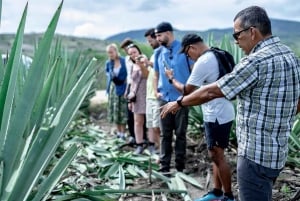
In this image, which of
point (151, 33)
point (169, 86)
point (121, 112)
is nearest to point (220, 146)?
point (169, 86)

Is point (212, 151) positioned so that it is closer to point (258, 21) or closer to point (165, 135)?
point (165, 135)

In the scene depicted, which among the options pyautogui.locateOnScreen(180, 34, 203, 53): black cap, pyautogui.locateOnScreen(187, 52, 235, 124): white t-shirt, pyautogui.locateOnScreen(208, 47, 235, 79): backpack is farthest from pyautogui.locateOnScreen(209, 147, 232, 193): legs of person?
pyautogui.locateOnScreen(180, 34, 203, 53): black cap

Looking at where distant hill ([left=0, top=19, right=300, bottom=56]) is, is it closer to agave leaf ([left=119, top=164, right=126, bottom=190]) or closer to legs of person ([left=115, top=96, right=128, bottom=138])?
legs of person ([left=115, top=96, right=128, bottom=138])

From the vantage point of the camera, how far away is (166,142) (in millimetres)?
5219

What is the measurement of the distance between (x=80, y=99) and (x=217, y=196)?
7.25 feet

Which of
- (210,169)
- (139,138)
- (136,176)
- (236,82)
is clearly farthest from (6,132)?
(139,138)

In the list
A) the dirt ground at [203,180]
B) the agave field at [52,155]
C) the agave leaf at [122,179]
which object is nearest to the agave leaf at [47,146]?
the agave field at [52,155]

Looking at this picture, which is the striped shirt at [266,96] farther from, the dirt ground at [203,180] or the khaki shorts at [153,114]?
the khaki shorts at [153,114]

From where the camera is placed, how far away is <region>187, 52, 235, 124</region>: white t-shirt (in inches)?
148

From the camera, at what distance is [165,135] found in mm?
5203

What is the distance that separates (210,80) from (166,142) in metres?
1.54

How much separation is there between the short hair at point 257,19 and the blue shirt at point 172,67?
8.00 feet

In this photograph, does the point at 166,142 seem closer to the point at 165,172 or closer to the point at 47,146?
the point at 165,172

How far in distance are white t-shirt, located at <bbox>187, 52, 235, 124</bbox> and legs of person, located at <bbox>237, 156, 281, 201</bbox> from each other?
4.24 ft
